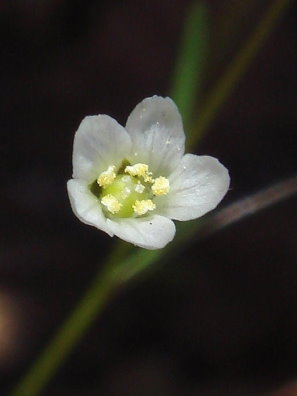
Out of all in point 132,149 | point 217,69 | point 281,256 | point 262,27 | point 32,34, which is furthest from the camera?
point 32,34

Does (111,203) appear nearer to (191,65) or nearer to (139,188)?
(139,188)

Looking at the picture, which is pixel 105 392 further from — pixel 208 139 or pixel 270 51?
pixel 270 51

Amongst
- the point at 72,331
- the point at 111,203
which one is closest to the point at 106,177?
the point at 111,203

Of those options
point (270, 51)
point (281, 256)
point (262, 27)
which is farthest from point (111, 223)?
point (270, 51)

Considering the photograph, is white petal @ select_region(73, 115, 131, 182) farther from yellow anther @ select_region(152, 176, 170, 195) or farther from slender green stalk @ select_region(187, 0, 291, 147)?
slender green stalk @ select_region(187, 0, 291, 147)

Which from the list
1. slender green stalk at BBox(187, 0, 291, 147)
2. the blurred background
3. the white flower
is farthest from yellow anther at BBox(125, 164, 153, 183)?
the blurred background

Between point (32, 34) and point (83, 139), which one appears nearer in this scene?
point (83, 139)
